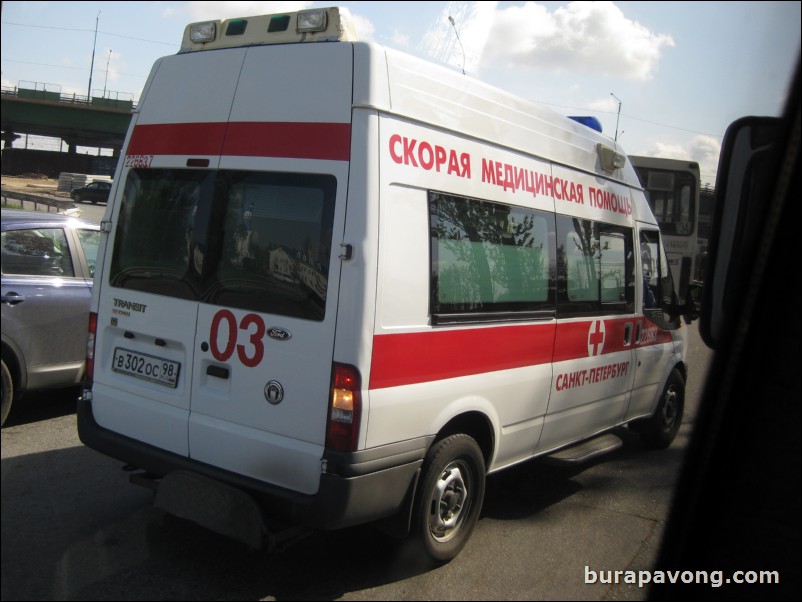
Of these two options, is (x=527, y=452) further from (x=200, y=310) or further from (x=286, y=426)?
(x=200, y=310)

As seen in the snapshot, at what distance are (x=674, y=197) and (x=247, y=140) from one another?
1235 centimetres

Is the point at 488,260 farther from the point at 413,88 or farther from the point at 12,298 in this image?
the point at 12,298

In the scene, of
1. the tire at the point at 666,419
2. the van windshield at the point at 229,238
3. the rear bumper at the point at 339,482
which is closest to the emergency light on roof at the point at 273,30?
the van windshield at the point at 229,238

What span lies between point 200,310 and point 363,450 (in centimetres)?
114

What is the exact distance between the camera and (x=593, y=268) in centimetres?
520

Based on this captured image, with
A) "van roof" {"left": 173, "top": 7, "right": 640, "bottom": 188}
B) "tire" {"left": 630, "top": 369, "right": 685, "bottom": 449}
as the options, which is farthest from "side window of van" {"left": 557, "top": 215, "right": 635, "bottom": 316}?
"tire" {"left": 630, "top": 369, "right": 685, "bottom": 449}

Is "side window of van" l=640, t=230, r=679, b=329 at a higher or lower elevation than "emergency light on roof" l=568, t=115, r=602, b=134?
lower

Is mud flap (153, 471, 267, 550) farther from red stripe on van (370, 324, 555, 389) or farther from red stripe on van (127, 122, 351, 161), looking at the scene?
red stripe on van (127, 122, 351, 161)

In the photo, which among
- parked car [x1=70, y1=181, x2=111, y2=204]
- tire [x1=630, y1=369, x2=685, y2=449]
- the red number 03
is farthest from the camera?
parked car [x1=70, y1=181, x2=111, y2=204]

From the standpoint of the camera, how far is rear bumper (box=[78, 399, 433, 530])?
3250 mm

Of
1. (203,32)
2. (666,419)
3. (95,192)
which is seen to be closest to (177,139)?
(203,32)

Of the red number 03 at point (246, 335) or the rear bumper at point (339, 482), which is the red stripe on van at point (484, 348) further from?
the red number 03 at point (246, 335)

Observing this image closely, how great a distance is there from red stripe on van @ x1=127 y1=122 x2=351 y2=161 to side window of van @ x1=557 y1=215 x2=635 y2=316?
78.6 inches

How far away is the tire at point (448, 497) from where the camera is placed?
371 centimetres
